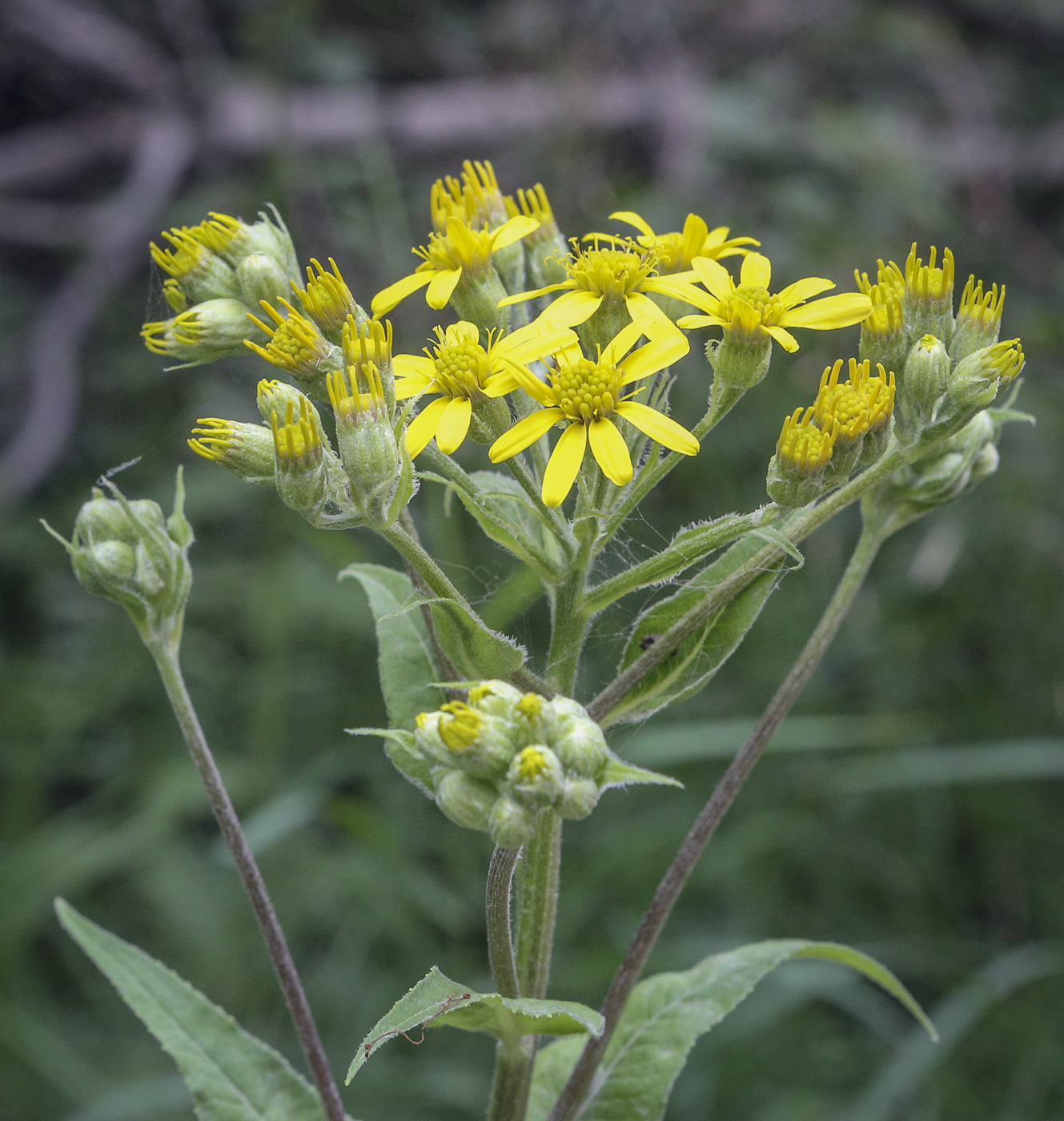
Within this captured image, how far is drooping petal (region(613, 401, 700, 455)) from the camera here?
1.88 metres

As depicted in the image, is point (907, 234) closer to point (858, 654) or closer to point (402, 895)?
point (858, 654)

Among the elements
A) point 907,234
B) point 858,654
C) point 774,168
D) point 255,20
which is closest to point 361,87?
point 255,20

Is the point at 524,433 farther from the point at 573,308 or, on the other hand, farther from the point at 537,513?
the point at 573,308

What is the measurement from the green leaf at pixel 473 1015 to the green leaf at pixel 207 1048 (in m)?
0.49

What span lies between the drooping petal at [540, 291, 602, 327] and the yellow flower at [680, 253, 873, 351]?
19cm

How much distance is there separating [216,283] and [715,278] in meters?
1.13

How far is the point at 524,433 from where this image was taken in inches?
75.5

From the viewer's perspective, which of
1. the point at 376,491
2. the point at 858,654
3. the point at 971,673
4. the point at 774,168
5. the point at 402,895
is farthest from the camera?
the point at 774,168

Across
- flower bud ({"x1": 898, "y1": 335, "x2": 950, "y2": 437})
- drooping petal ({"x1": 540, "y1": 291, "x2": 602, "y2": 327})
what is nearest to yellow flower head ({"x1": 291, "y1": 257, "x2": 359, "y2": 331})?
drooping petal ({"x1": 540, "y1": 291, "x2": 602, "y2": 327})

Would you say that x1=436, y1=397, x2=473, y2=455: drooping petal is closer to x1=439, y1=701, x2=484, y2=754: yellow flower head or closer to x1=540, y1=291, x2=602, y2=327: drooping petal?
x1=540, y1=291, x2=602, y2=327: drooping petal

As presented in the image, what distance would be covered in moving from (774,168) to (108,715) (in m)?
4.75

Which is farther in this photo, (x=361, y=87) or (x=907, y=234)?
(x=361, y=87)

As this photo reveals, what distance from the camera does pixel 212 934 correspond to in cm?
391

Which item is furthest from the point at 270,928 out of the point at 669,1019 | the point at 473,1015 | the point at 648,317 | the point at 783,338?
the point at 783,338
